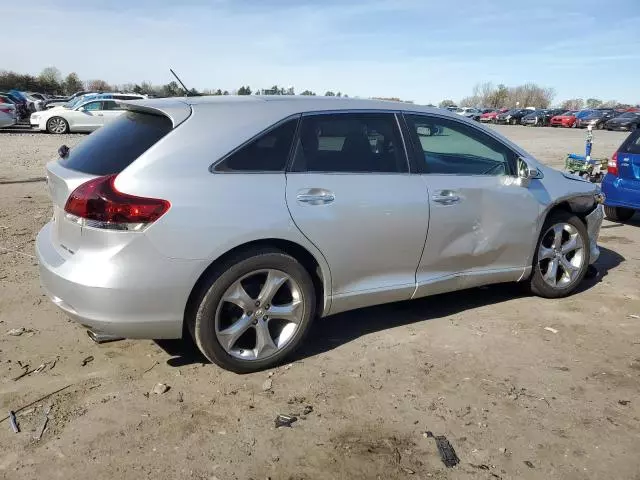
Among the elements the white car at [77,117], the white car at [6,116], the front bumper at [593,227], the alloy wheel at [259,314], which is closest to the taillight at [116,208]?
the alloy wheel at [259,314]

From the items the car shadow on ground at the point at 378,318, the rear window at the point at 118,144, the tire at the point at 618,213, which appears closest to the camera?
the rear window at the point at 118,144

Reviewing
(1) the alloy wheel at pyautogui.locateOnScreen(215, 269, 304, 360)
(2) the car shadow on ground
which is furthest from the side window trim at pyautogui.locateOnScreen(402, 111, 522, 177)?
(1) the alloy wheel at pyautogui.locateOnScreen(215, 269, 304, 360)

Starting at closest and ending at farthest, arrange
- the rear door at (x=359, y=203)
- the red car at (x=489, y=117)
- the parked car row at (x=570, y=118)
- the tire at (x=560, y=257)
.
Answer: the rear door at (x=359, y=203), the tire at (x=560, y=257), the parked car row at (x=570, y=118), the red car at (x=489, y=117)

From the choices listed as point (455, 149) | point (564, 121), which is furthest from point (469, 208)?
point (564, 121)

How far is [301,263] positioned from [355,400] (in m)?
0.91

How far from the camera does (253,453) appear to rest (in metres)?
2.83

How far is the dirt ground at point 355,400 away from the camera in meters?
2.77

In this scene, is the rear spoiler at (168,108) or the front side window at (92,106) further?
the front side window at (92,106)

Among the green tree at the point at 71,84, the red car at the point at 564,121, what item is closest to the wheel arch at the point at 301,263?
the red car at the point at 564,121

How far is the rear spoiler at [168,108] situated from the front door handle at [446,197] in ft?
5.87

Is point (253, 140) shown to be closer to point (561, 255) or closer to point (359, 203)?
point (359, 203)

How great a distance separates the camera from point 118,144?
3512mm

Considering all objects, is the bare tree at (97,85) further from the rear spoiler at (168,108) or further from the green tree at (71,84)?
the rear spoiler at (168,108)

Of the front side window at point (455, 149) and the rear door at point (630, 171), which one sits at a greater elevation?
the front side window at point (455, 149)
